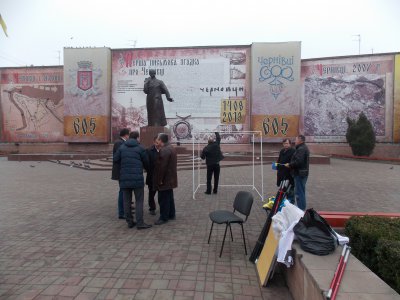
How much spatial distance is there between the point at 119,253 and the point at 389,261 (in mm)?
3243

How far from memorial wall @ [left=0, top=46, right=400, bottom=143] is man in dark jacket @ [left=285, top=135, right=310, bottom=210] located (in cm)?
2118

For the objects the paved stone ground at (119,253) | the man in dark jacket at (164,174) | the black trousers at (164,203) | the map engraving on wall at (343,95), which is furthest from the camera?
the map engraving on wall at (343,95)

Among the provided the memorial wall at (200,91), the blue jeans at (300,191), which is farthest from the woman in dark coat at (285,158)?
the memorial wall at (200,91)

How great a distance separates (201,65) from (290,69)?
7.76m

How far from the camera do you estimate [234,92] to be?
29391 mm

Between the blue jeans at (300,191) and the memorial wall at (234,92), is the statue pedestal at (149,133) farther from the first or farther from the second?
the memorial wall at (234,92)

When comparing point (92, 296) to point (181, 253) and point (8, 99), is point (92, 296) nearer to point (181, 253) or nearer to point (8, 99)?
point (181, 253)

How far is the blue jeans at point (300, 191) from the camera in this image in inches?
275

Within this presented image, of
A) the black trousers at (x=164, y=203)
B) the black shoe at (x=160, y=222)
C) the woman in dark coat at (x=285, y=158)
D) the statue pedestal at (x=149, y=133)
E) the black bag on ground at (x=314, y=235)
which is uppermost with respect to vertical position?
the statue pedestal at (x=149, y=133)

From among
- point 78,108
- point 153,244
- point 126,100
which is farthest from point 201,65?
point 153,244

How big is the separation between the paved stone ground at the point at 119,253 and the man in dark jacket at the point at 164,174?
324mm

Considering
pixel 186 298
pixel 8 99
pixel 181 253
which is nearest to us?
pixel 186 298

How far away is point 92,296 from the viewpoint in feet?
10.9

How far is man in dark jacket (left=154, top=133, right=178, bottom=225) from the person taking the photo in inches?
236
